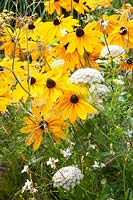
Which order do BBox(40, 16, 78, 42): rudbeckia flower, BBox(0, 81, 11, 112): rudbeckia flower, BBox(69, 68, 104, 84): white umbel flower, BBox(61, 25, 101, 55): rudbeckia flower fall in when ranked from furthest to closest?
BBox(40, 16, 78, 42): rudbeckia flower → BBox(61, 25, 101, 55): rudbeckia flower → BBox(0, 81, 11, 112): rudbeckia flower → BBox(69, 68, 104, 84): white umbel flower

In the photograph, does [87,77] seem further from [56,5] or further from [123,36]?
[56,5]

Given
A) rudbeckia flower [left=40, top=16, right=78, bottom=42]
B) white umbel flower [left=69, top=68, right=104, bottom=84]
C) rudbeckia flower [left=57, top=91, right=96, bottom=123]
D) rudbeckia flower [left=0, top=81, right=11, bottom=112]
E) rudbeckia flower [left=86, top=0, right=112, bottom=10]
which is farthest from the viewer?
rudbeckia flower [left=86, top=0, right=112, bottom=10]

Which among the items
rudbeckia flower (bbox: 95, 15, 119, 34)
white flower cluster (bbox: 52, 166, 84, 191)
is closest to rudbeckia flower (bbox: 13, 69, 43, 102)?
white flower cluster (bbox: 52, 166, 84, 191)

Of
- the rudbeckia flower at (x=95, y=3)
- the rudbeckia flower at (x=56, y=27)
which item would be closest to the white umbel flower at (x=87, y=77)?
the rudbeckia flower at (x=56, y=27)

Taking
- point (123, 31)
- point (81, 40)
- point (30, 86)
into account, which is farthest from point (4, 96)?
point (123, 31)

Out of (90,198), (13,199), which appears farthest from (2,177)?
(90,198)

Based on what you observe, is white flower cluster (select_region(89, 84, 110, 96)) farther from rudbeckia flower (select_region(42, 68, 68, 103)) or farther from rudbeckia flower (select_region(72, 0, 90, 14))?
rudbeckia flower (select_region(72, 0, 90, 14))

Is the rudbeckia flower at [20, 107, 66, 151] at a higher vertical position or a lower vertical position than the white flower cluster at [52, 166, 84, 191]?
higher
